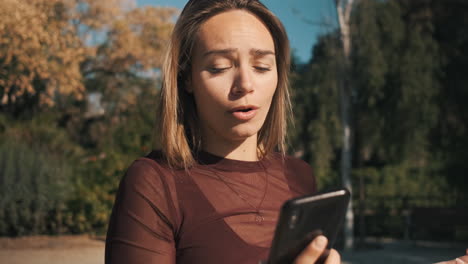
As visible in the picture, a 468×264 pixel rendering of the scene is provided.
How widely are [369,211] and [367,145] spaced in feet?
6.15

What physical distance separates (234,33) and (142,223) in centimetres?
44

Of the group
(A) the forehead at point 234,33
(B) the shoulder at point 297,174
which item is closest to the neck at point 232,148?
(B) the shoulder at point 297,174

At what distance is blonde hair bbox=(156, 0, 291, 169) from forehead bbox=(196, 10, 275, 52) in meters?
0.02

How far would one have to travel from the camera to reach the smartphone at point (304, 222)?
2.29ft

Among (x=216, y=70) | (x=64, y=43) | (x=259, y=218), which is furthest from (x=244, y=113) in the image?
(x=64, y=43)

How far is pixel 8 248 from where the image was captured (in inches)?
176

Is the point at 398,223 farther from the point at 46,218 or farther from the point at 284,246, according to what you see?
the point at 284,246

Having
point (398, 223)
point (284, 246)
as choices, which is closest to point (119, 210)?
point (284, 246)

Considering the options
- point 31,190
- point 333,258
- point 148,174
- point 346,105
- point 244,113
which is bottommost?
point 31,190

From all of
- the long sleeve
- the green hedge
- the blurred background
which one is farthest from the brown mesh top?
the blurred background

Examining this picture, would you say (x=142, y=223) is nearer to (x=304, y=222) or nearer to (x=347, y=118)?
(x=304, y=222)

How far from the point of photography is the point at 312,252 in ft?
2.45

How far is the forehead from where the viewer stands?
1.02 m

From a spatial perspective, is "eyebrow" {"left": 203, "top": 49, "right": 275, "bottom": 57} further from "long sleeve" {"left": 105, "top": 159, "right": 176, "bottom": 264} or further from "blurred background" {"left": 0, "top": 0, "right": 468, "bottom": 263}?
"blurred background" {"left": 0, "top": 0, "right": 468, "bottom": 263}
